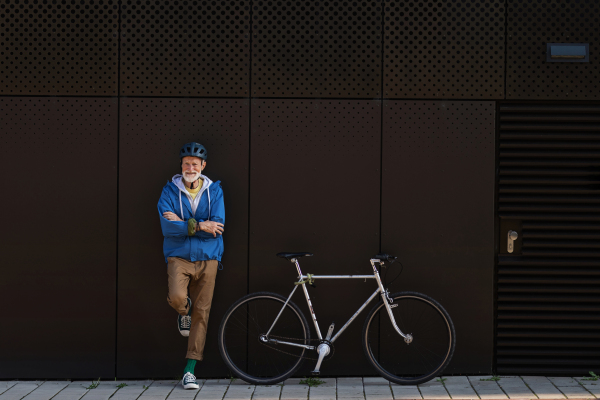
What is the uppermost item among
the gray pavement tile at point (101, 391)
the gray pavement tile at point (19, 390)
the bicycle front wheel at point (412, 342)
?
the bicycle front wheel at point (412, 342)

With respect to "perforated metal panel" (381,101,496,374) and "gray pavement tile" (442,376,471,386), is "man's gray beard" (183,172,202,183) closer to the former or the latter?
"perforated metal panel" (381,101,496,374)

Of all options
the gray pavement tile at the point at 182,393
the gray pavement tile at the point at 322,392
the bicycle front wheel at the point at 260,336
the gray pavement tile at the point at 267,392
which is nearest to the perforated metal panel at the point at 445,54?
the bicycle front wheel at the point at 260,336

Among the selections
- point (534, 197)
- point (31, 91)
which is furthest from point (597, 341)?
point (31, 91)

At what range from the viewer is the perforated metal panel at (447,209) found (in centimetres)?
546

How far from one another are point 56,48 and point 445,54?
3776mm

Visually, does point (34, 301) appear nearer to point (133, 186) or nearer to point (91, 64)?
point (133, 186)

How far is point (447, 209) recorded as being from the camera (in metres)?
5.49

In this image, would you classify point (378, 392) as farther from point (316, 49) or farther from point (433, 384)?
point (316, 49)

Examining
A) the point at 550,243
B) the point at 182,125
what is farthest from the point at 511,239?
the point at 182,125

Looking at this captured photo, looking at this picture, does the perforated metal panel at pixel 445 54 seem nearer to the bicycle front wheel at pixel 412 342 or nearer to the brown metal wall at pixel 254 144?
the brown metal wall at pixel 254 144

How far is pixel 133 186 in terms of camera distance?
17.9 ft

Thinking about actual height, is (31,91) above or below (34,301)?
above

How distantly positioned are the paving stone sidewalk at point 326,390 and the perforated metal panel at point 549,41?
2709 mm

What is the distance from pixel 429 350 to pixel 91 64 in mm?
4253
